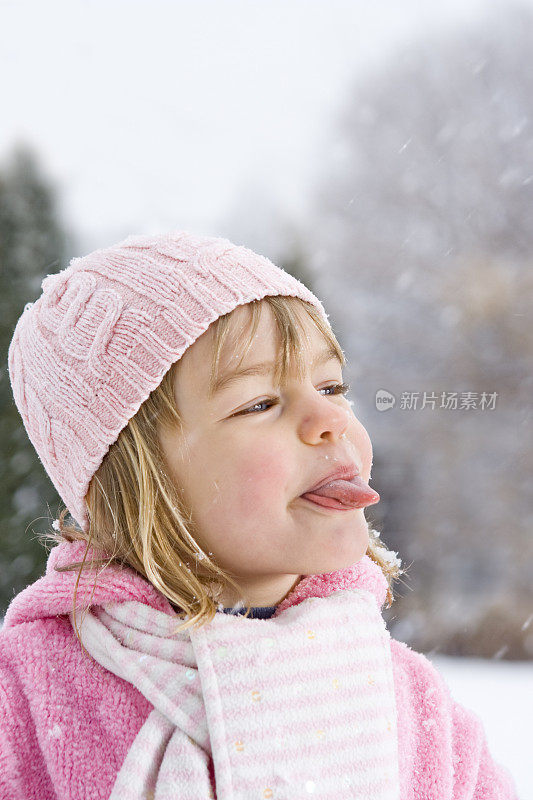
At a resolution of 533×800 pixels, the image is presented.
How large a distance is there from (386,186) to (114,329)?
267cm

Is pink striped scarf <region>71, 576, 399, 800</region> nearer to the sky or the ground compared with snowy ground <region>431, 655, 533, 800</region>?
nearer to the sky

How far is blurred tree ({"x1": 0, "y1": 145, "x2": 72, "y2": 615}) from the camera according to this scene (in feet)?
7.87

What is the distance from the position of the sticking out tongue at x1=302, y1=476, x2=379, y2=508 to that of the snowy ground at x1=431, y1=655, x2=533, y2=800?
85 centimetres

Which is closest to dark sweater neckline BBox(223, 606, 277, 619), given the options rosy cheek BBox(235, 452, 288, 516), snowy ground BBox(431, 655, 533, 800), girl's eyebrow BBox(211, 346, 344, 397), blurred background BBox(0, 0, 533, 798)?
rosy cheek BBox(235, 452, 288, 516)

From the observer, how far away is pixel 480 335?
10.4ft

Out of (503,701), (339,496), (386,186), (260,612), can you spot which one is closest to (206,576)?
(260,612)

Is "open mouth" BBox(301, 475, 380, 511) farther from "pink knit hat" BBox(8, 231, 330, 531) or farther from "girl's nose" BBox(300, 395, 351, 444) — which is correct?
"pink knit hat" BBox(8, 231, 330, 531)

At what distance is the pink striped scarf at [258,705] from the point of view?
670mm

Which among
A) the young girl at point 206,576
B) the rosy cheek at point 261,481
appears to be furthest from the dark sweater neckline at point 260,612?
the rosy cheek at point 261,481

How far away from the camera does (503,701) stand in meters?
2.19

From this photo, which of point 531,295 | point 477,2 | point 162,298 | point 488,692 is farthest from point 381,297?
point 162,298

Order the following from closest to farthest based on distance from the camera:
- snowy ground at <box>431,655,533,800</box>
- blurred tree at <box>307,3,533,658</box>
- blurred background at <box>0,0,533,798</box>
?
1. snowy ground at <box>431,655,533,800</box>
2. blurred background at <box>0,0,533,798</box>
3. blurred tree at <box>307,3,533,658</box>

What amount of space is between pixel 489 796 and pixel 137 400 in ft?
2.11

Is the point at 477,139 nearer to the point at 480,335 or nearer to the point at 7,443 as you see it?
the point at 480,335
